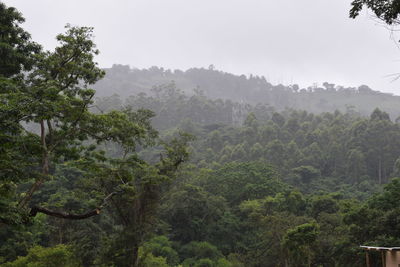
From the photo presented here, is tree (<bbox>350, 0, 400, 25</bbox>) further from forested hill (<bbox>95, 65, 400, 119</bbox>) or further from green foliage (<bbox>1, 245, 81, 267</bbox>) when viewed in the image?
Result: forested hill (<bbox>95, 65, 400, 119</bbox>)

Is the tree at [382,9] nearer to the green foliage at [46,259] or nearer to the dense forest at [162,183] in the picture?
the dense forest at [162,183]

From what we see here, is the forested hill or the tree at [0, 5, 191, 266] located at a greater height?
the forested hill

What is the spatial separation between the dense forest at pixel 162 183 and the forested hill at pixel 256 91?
1914 inches

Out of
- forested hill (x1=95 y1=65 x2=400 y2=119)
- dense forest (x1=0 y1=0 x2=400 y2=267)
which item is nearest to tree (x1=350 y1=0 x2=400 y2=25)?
dense forest (x1=0 y1=0 x2=400 y2=267)

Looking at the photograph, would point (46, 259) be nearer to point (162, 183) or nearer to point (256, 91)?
point (162, 183)

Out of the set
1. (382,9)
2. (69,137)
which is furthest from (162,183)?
(382,9)

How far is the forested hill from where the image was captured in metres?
105

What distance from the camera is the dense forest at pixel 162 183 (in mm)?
8438

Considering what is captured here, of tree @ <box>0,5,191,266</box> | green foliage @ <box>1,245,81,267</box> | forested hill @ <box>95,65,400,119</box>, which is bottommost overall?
green foliage @ <box>1,245,81,267</box>

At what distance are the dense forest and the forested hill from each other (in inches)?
1914

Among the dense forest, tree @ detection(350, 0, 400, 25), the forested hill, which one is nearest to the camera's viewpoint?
tree @ detection(350, 0, 400, 25)

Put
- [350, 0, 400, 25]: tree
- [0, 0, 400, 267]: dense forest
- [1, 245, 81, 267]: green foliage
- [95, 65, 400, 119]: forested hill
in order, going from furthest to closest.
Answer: [95, 65, 400, 119]: forested hill
[1, 245, 81, 267]: green foliage
[0, 0, 400, 267]: dense forest
[350, 0, 400, 25]: tree

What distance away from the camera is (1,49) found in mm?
8500

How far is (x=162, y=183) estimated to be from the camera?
46.9 ft
